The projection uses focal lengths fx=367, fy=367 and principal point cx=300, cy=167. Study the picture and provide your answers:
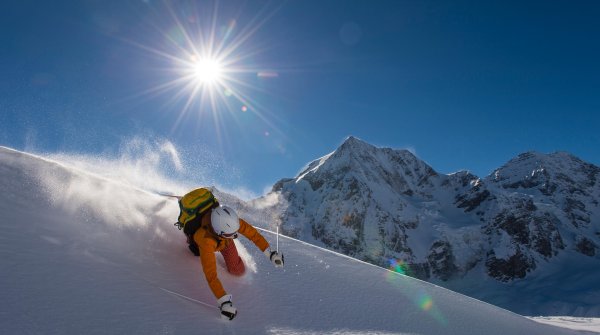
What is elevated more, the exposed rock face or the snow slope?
the exposed rock face

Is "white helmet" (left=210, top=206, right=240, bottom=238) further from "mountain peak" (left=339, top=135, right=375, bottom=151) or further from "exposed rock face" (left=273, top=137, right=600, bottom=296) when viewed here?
"mountain peak" (left=339, top=135, right=375, bottom=151)

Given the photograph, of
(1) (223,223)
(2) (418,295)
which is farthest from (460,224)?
(1) (223,223)

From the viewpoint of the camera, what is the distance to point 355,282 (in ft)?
19.6

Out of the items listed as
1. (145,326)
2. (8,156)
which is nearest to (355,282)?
(145,326)

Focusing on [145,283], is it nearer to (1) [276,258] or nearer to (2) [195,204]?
(2) [195,204]

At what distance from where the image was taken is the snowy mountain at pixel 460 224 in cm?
13800

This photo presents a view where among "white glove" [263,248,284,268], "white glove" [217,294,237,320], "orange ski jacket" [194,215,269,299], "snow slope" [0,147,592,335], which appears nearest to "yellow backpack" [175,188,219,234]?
"orange ski jacket" [194,215,269,299]

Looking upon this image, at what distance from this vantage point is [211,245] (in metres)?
4.48

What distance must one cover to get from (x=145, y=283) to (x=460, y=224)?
17826 cm

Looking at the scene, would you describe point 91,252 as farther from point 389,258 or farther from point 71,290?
point 389,258

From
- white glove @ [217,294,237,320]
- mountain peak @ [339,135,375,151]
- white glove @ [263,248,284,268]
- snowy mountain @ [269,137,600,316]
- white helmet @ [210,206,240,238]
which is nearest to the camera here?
white glove @ [217,294,237,320]

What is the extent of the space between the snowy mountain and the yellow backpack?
13348cm

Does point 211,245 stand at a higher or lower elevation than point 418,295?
higher

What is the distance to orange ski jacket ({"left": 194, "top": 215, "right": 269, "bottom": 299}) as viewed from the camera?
404cm
